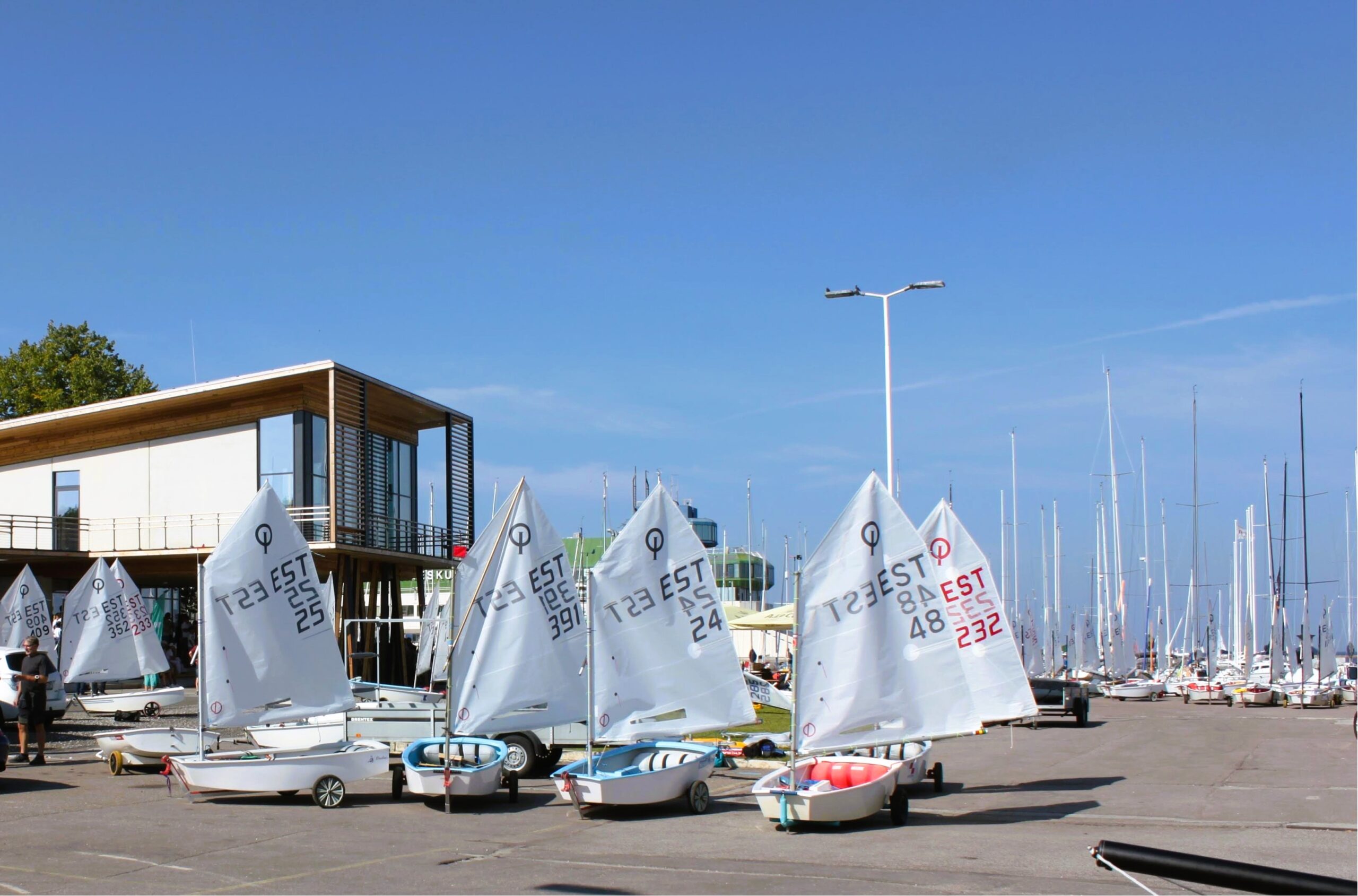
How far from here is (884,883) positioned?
34.3ft

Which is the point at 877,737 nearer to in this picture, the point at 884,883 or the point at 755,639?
the point at 884,883

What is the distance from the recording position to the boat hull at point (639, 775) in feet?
47.1

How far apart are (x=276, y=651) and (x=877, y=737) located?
7952 millimetres

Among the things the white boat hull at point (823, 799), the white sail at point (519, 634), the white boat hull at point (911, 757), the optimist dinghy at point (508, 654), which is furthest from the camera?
the white boat hull at point (911, 757)

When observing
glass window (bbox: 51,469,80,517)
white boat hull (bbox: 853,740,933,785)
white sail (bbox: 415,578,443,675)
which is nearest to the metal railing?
glass window (bbox: 51,469,80,517)

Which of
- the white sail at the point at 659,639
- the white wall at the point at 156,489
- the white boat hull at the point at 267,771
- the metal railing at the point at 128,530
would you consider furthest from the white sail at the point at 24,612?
the white sail at the point at 659,639

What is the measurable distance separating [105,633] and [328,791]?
1379 cm

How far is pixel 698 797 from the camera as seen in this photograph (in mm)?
15141

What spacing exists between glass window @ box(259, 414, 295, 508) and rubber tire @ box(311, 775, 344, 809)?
849 inches

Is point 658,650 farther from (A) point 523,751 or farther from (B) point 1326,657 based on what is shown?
(B) point 1326,657

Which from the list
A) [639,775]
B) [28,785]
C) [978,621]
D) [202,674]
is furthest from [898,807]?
[28,785]

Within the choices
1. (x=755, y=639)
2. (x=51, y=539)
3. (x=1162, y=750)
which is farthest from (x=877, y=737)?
(x=755, y=639)

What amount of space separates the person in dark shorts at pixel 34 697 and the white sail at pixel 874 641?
39.3ft

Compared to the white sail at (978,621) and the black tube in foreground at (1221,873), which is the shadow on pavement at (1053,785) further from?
the black tube in foreground at (1221,873)
